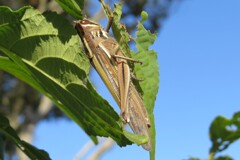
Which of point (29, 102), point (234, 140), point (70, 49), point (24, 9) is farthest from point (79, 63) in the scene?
point (29, 102)

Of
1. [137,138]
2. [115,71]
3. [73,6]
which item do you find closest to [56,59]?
[73,6]

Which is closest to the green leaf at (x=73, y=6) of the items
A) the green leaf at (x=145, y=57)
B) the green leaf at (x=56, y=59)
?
the green leaf at (x=56, y=59)

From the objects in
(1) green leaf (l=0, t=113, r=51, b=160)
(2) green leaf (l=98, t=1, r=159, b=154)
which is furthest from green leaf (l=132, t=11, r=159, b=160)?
(1) green leaf (l=0, t=113, r=51, b=160)

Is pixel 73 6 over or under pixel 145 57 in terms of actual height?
over

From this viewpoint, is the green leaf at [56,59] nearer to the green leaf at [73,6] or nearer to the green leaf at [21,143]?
the green leaf at [73,6]

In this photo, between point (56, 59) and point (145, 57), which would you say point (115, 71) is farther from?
point (56, 59)

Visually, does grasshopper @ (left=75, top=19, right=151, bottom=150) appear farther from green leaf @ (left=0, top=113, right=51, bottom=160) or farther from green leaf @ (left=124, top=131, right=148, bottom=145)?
green leaf @ (left=0, top=113, right=51, bottom=160)
